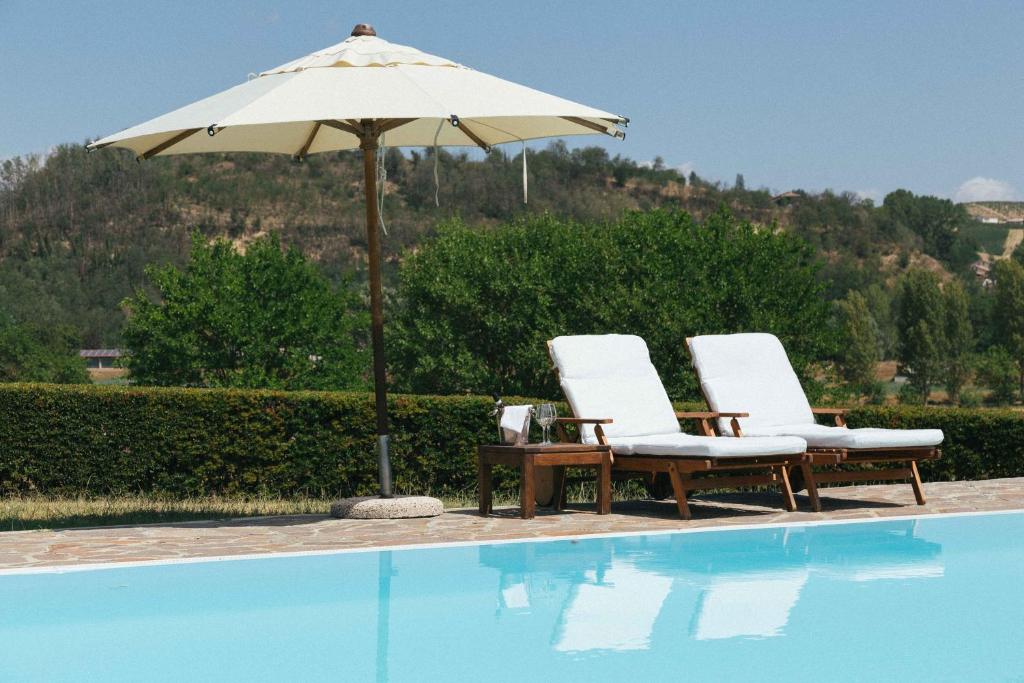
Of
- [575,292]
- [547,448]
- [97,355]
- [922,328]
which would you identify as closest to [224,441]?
[547,448]

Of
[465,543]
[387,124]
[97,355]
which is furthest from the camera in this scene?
[97,355]

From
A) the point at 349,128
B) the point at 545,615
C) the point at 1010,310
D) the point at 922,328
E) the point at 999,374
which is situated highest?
the point at 349,128

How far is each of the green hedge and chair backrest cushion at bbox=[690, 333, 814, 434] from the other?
2.11m

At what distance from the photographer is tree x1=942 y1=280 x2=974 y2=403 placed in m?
77.1

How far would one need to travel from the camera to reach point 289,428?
1086cm

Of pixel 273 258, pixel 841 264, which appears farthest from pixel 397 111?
pixel 841 264

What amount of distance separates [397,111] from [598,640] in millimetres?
3672

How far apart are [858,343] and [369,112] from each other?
241 feet

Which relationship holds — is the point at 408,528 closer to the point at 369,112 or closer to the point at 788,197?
the point at 369,112

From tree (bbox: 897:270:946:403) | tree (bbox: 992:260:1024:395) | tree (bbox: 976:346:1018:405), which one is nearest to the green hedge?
tree (bbox: 897:270:946:403)

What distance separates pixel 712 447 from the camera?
26.6 feet

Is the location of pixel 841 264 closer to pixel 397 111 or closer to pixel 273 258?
pixel 273 258

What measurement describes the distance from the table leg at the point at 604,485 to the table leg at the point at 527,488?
54cm

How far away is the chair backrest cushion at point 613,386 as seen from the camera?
898cm
